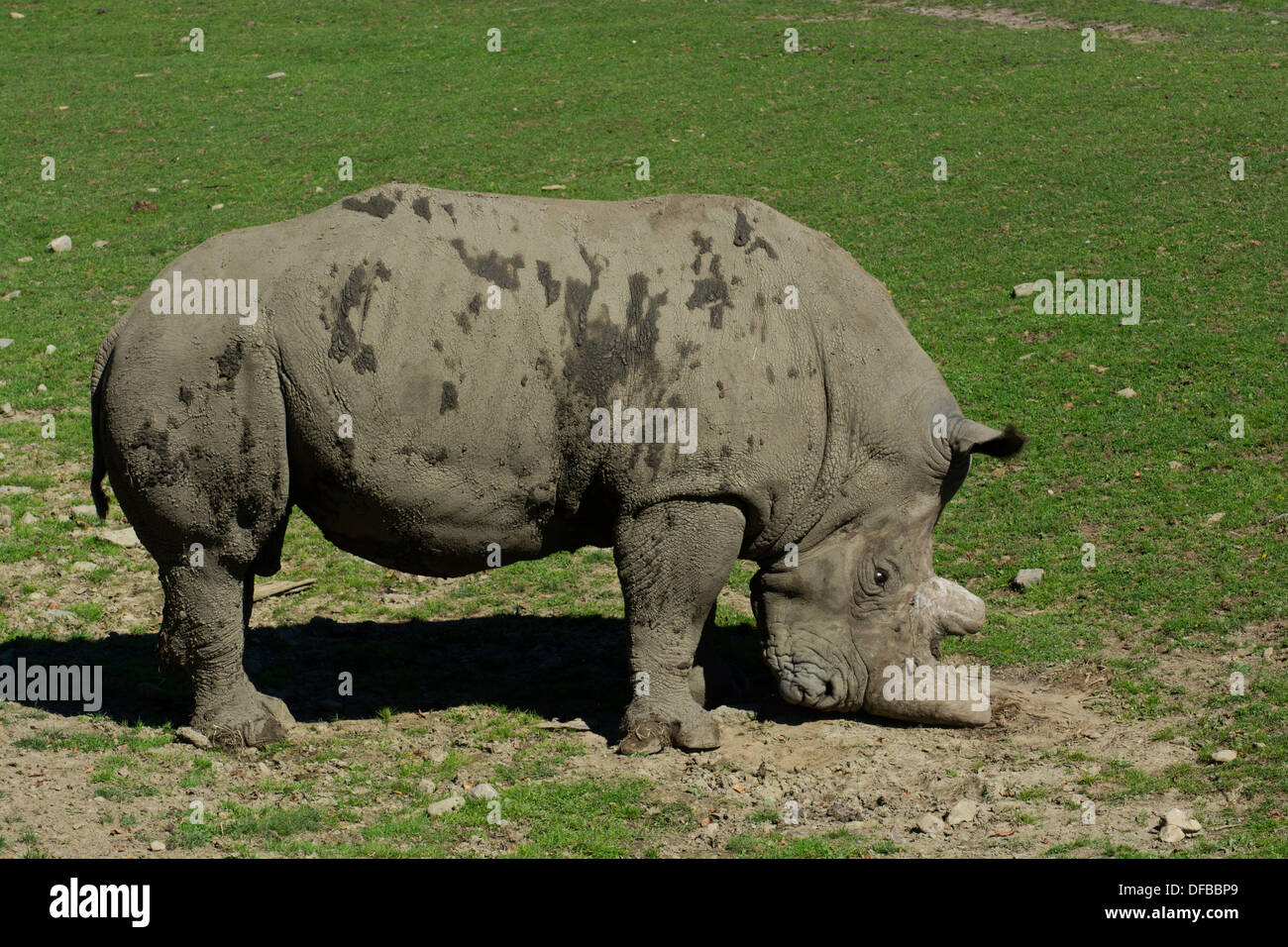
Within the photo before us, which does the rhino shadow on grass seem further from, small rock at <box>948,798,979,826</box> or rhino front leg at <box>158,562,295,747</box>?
small rock at <box>948,798,979,826</box>

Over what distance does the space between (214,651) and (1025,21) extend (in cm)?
2542

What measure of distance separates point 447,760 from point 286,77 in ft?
70.9

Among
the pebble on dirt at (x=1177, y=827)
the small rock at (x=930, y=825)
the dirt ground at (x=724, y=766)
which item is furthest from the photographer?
the small rock at (x=930, y=825)

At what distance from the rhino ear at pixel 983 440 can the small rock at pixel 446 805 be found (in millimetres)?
3581

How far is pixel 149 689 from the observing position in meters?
9.16

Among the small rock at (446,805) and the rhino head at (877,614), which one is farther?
the rhino head at (877,614)

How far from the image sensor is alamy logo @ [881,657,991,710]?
8.62m

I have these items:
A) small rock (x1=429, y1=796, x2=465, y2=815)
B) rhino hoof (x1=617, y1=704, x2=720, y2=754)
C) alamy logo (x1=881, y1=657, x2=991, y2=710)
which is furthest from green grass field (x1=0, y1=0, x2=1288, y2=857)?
alamy logo (x1=881, y1=657, x2=991, y2=710)

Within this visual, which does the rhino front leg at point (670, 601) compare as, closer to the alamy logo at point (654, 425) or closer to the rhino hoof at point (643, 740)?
the rhino hoof at point (643, 740)

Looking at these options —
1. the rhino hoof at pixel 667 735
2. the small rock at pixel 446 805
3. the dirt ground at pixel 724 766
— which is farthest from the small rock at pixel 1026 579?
the small rock at pixel 446 805

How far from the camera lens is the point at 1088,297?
16.1m

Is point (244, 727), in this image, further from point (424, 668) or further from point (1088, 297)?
point (1088, 297)

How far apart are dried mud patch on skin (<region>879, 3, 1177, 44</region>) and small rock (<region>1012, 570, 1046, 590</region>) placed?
63.7 feet

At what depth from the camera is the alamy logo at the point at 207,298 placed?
7.78 m
